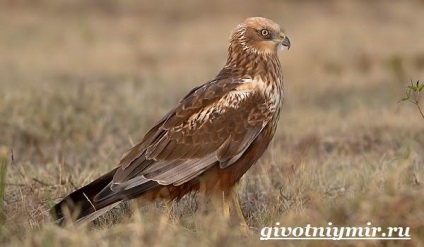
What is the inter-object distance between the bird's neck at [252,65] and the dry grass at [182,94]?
2.52 ft

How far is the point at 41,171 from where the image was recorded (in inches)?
272

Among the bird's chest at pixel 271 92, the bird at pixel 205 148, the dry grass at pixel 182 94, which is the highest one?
the bird's chest at pixel 271 92

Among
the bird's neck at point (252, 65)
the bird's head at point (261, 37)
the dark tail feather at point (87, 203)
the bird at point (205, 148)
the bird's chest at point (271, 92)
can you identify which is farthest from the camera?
the bird's head at point (261, 37)

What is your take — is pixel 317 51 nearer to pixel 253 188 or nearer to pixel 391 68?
pixel 391 68

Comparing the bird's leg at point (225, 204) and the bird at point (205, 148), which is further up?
the bird at point (205, 148)

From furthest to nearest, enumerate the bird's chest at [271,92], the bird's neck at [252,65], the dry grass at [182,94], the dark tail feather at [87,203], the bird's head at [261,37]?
the bird's head at [261,37], the bird's neck at [252,65], the bird's chest at [271,92], the dark tail feather at [87,203], the dry grass at [182,94]

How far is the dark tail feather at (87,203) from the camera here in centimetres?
512

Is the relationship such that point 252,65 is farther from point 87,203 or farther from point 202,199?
point 87,203

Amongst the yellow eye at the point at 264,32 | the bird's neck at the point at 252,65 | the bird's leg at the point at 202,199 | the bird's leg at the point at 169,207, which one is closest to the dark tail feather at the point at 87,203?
the bird's leg at the point at 169,207

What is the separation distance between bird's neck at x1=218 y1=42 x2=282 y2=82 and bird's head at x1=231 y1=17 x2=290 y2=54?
0.11ft

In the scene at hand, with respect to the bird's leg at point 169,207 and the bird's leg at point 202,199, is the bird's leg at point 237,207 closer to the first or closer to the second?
the bird's leg at point 202,199

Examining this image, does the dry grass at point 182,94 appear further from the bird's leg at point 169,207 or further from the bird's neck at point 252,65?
the bird's neck at point 252,65

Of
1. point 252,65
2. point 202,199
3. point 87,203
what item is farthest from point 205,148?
point 87,203

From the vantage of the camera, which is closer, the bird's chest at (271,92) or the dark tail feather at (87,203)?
the dark tail feather at (87,203)
